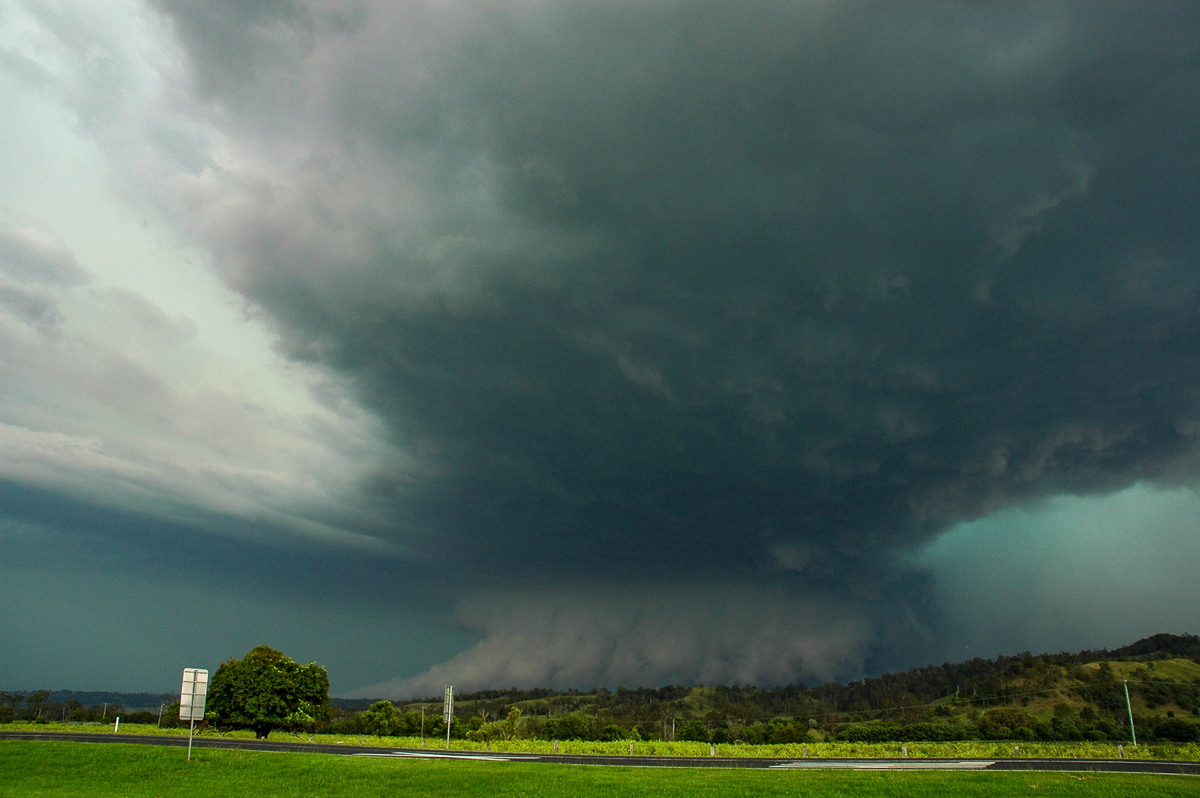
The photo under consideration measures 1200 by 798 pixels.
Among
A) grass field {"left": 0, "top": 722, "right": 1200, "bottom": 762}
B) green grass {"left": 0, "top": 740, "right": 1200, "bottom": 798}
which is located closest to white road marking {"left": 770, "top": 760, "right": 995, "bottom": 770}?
green grass {"left": 0, "top": 740, "right": 1200, "bottom": 798}

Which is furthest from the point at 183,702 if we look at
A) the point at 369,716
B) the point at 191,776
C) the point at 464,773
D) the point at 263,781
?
the point at 369,716

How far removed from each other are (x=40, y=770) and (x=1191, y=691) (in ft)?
849

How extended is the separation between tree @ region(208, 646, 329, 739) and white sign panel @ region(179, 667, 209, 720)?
181 ft

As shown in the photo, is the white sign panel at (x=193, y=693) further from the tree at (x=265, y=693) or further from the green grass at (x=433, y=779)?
the tree at (x=265, y=693)

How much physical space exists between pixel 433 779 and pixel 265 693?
69532mm

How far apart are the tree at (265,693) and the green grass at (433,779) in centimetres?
4922

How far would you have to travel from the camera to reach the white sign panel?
4322 centimetres

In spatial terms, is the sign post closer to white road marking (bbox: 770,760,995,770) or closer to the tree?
white road marking (bbox: 770,760,995,770)

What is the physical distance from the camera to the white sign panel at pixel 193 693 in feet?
142

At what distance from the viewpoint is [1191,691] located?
192m

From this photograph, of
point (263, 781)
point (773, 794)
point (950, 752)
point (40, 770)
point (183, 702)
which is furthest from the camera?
point (950, 752)

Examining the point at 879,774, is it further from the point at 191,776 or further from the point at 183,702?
the point at 183,702

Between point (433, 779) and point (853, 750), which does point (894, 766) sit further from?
point (433, 779)

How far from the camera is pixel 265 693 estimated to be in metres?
93.4
